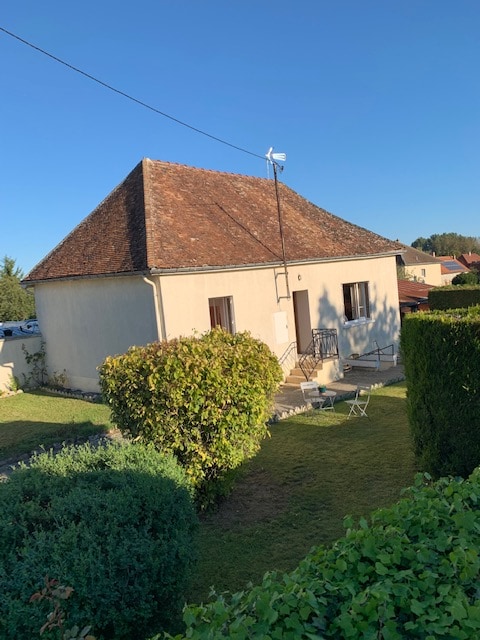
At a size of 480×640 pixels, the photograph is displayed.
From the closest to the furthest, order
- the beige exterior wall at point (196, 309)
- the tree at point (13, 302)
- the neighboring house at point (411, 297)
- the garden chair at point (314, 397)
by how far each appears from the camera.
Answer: the garden chair at point (314, 397), the beige exterior wall at point (196, 309), the neighboring house at point (411, 297), the tree at point (13, 302)

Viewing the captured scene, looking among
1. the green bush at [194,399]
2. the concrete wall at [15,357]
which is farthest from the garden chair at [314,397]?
the concrete wall at [15,357]

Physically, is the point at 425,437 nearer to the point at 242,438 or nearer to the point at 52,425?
the point at 242,438

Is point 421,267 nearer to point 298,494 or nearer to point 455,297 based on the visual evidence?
point 455,297

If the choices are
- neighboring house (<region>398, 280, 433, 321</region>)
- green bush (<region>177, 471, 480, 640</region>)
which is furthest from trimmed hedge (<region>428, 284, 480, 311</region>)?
green bush (<region>177, 471, 480, 640</region>)

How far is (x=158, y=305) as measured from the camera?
1351 cm

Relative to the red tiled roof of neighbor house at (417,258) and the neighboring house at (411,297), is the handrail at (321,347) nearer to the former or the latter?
the neighboring house at (411,297)

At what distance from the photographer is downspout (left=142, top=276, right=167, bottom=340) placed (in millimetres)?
13406

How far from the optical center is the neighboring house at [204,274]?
14031mm

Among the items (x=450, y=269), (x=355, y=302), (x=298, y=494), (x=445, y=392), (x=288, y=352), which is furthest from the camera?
(x=450, y=269)

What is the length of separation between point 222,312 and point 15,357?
811 cm

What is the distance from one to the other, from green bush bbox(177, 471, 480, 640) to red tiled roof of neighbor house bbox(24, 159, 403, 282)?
1096 centimetres

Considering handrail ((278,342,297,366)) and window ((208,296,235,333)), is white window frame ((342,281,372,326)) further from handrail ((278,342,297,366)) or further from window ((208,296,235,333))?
window ((208,296,235,333))

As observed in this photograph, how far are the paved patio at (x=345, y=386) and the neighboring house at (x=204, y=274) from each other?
73 centimetres

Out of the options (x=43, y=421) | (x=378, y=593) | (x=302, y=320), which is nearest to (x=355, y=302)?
(x=302, y=320)
